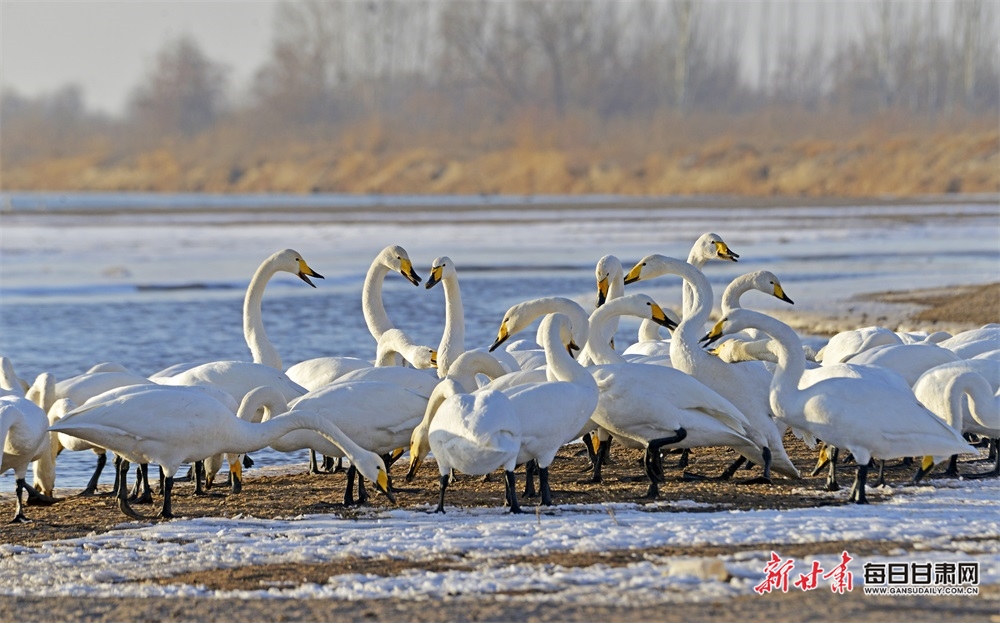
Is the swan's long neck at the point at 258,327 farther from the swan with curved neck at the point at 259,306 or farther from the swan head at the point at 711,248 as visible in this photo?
the swan head at the point at 711,248

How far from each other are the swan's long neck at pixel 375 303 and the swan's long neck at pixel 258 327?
714mm

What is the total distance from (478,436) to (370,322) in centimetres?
417

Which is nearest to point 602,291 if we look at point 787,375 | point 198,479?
point 787,375

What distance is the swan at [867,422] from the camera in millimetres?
6641

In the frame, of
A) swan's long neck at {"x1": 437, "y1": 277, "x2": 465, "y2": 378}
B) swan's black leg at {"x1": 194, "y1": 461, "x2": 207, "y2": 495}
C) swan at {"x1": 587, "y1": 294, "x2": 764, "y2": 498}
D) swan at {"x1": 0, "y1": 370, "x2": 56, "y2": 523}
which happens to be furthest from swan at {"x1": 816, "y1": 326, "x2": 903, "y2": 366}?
swan at {"x1": 0, "y1": 370, "x2": 56, "y2": 523}

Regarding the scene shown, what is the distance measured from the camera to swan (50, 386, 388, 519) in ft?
21.8

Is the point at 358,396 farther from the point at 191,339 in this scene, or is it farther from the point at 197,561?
the point at 191,339

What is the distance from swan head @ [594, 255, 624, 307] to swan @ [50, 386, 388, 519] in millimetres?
3100

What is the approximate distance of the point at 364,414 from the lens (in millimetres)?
7242

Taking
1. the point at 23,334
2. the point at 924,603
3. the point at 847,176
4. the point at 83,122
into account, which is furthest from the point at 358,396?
the point at 83,122

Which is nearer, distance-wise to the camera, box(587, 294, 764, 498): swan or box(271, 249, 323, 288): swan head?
box(587, 294, 764, 498): swan

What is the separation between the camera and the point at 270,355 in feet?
31.8

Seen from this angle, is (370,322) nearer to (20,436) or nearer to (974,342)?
(20,436)

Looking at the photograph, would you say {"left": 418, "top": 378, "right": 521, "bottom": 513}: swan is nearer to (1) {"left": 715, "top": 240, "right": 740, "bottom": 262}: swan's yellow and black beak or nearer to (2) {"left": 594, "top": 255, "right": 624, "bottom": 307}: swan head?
(2) {"left": 594, "top": 255, "right": 624, "bottom": 307}: swan head
